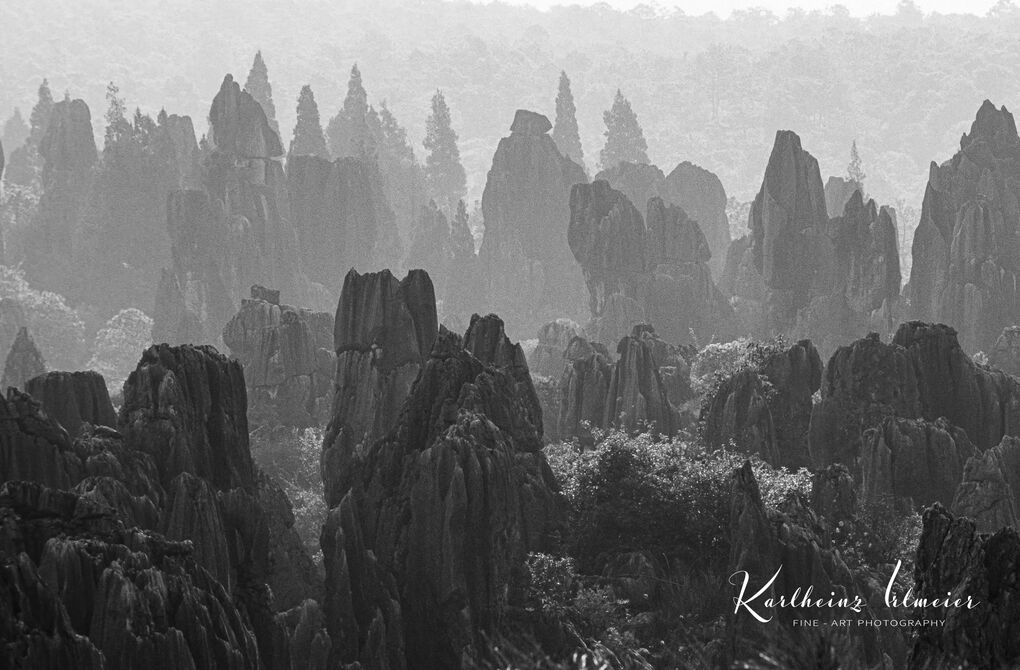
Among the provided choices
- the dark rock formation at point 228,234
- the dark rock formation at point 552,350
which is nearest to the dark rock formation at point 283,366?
the dark rock formation at point 552,350

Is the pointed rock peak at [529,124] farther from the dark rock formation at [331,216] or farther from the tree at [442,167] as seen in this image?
the tree at [442,167]

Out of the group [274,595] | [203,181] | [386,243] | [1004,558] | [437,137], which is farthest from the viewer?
[437,137]

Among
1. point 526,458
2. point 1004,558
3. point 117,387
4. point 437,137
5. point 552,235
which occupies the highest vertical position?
point 437,137

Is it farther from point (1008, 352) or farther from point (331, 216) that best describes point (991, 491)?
point (331, 216)

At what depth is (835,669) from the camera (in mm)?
26125

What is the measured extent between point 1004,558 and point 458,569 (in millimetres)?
28325

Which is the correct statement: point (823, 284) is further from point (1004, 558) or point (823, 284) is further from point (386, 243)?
point (1004, 558)

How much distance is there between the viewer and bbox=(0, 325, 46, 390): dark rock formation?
357ft

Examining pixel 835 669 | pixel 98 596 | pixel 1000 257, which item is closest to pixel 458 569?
pixel 98 596

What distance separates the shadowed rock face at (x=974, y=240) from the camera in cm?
11562

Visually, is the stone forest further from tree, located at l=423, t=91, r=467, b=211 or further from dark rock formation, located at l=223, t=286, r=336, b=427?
tree, located at l=423, t=91, r=467, b=211

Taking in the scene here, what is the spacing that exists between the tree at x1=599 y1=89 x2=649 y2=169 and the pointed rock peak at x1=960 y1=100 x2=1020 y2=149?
50769 mm

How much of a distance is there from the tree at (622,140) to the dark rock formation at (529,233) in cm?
2219

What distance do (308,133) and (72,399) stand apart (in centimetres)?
10024
